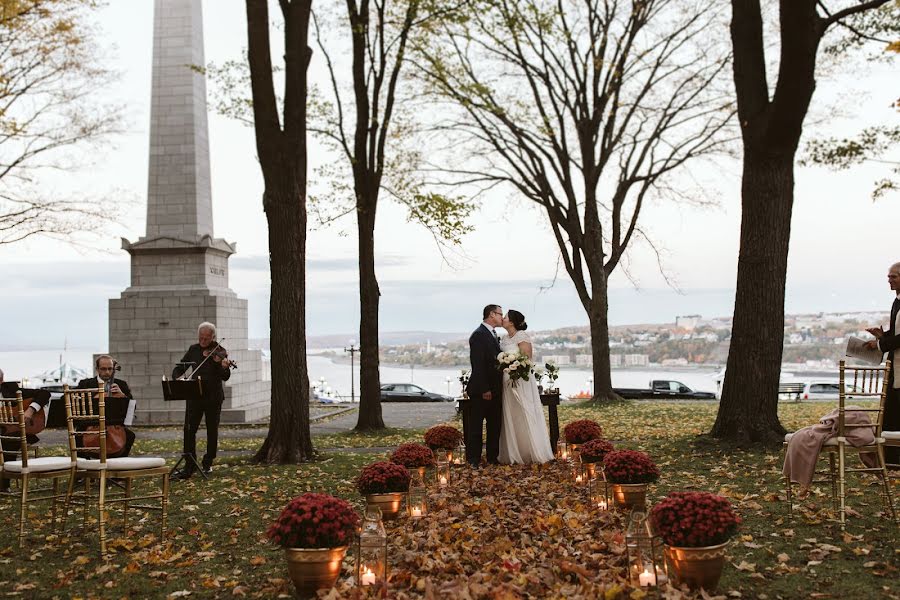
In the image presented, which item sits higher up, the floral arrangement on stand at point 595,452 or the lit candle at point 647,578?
the floral arrangement on stand at point 595,452

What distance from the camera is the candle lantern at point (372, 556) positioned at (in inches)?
219

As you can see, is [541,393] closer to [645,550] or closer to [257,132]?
[257,132]

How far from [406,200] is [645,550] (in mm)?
16003

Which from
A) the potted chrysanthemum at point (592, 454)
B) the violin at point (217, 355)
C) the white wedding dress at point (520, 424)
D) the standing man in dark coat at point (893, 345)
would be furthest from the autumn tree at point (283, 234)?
the standing man in dark coat at point (893, 345)

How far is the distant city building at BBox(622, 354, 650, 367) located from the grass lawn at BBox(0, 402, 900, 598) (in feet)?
113

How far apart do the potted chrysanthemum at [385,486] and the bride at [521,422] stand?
3.98 meters

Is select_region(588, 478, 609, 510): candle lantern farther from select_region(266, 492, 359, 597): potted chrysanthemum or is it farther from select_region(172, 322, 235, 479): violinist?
select_region(172, 322, 235, 479): violinist

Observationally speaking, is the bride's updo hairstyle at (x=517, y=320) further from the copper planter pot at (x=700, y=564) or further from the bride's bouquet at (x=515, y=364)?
the copper planter pot at (x=700, y=564)

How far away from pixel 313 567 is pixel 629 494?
3507 mm

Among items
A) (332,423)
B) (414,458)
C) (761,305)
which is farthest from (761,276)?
(332,423)

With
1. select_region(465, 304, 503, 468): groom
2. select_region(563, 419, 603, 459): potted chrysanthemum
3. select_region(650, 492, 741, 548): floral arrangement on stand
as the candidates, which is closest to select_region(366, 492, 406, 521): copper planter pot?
select_region(650, 492, 741, 548): floral arrangement on stand

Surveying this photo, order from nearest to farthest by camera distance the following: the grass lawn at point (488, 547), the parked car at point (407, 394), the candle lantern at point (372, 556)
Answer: the candle lantern at point (372, 556), the grass lawn at point (488, 547), the parked car at point (407, 394)

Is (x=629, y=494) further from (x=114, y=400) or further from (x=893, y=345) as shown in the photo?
(x=114, y=400)

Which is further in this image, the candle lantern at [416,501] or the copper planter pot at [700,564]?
the candle lantern at [416,501]
